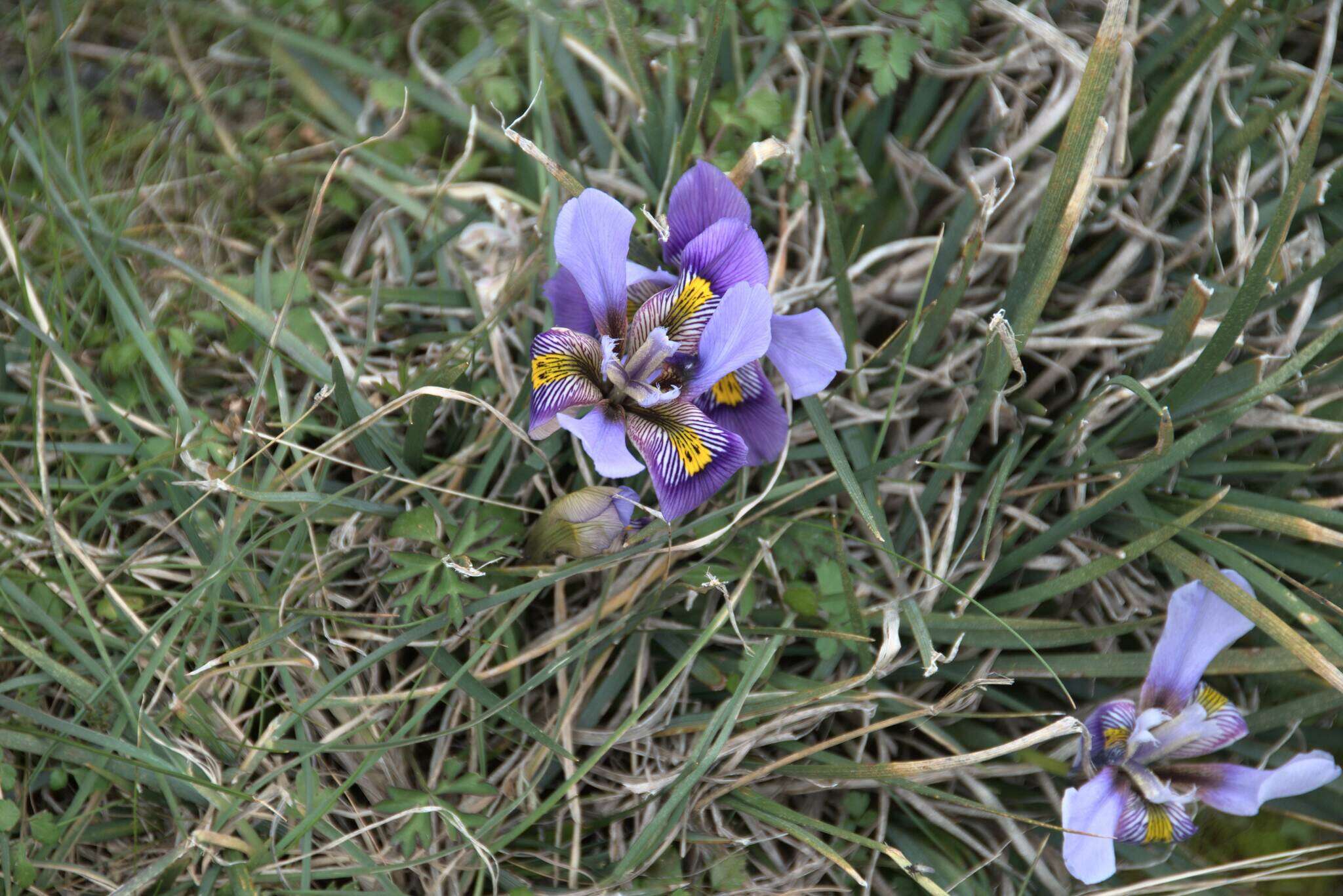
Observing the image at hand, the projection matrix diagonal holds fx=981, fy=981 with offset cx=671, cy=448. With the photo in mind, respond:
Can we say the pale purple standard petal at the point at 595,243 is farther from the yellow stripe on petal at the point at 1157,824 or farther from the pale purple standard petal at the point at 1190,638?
the yellow stripe on petal at the point at 1157,824

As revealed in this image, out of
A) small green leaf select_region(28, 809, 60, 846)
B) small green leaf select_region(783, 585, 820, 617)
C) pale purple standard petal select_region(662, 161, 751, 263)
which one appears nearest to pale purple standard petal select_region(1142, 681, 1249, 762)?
small green leaf select_region(783, 585, 820, 617)

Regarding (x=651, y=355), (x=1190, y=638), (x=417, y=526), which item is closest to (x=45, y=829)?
(x=417, y=526)

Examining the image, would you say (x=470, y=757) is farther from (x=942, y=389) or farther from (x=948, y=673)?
(x=942, y=389)

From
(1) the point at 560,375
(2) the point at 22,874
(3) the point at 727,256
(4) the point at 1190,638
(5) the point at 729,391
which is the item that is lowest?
(2) the point at 22,874

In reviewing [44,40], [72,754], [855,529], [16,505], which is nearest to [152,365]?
[16,505]

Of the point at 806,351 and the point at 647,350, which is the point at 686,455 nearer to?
the point at 647,350

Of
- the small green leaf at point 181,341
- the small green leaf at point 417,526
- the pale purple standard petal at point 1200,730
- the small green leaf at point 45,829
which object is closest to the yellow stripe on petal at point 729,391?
the small green leaf at point 417,526
